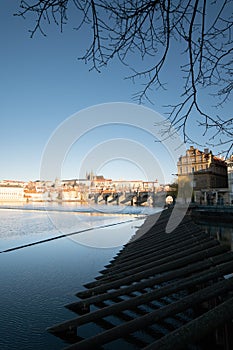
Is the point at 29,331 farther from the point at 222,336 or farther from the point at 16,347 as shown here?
the point at 222,336

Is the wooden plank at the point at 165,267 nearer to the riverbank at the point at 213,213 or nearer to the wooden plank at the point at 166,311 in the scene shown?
the wooden plank at the point at 166,311

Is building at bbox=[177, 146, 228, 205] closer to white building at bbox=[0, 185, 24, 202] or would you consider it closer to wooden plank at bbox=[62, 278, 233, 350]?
wooden plank at bbox=[62, 278, 233, 350]

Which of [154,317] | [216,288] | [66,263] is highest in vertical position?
[216,288]

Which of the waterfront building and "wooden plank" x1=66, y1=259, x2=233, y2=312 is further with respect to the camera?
the waterfront building

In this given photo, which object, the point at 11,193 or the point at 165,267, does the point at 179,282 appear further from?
the point at 11,193

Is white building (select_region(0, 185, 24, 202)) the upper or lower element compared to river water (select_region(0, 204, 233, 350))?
upper

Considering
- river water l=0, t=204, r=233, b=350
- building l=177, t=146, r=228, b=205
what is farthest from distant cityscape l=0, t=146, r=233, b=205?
river water l=0, t=204, r=233, b=350

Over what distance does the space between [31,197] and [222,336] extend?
10111 centimetres

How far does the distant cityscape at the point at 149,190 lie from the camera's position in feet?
133

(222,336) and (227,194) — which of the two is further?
(227,194)

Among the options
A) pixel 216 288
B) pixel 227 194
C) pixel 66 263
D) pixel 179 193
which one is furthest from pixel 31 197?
pixel 216 288

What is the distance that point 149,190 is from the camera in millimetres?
79500

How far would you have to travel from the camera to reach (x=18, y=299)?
4969mm

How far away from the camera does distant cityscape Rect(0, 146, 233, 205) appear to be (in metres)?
40.4
